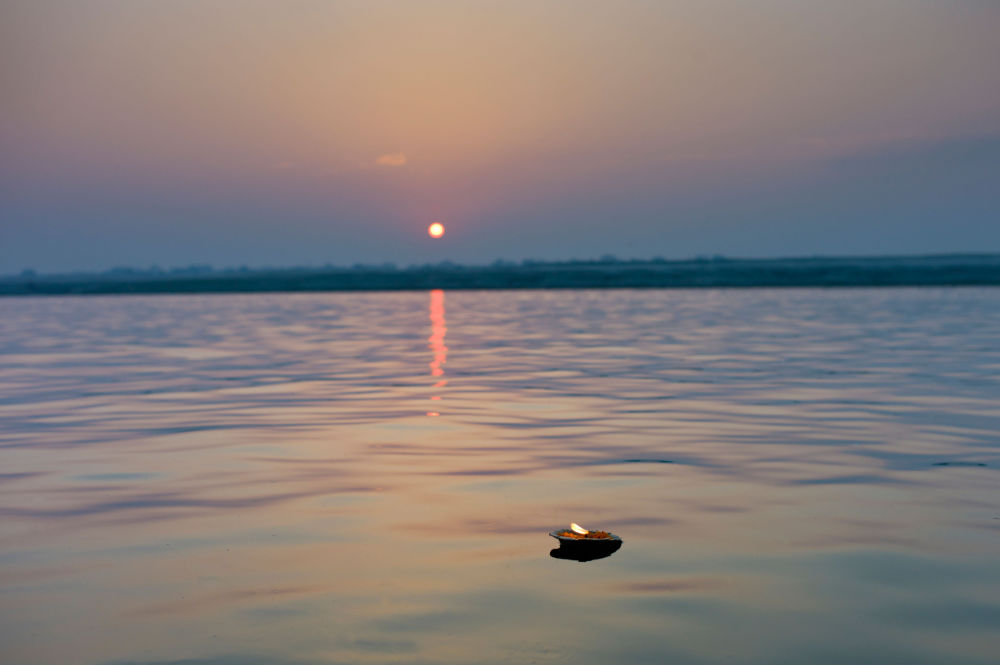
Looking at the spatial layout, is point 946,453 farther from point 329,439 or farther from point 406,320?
point 406,320

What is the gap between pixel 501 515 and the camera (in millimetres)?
10109

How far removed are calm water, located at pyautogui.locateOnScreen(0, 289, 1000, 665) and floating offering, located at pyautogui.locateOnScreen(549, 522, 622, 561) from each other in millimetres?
129

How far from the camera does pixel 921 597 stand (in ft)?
24.4

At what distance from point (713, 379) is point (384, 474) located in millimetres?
11266

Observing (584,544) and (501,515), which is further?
(501,515)

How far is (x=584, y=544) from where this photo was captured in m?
8.42

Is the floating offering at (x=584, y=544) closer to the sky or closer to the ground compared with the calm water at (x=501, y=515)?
closer to the sky

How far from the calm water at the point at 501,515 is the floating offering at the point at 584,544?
0.42ft

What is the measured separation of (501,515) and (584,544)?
1.80m

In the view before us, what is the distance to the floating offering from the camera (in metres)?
8.44

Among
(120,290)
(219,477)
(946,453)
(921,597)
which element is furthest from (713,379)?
(120,290)

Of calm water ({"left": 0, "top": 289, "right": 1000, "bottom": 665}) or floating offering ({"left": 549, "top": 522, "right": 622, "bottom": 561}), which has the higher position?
floating offering ({"left": 549, "top": 522, "right": 622, "bottom": 561})

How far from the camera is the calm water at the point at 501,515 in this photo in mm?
6715

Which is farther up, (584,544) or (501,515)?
(584,544)
